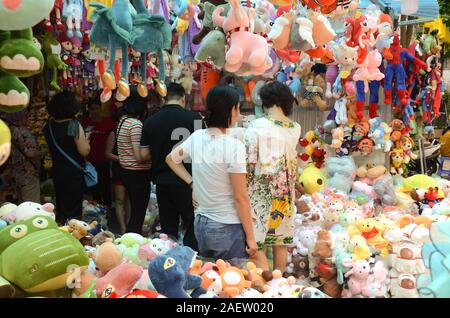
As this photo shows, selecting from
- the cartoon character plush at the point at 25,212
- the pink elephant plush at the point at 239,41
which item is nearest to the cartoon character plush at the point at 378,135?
the pink elephant plush at the point at 239,41

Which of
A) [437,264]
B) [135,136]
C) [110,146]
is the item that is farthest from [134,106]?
[437,264]

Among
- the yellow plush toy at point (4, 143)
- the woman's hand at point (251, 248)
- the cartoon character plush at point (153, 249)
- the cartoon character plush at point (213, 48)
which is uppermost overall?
the cartoon character plush at point (213, 48)

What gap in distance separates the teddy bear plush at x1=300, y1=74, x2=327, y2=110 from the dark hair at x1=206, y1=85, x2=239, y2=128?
262 cm

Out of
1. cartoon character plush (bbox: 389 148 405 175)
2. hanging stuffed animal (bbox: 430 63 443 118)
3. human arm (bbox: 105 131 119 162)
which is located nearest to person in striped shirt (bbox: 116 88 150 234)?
human arm (bbox: 105 131 119 162)

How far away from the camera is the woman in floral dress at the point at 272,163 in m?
2.81

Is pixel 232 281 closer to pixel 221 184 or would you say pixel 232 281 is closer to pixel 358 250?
pixel 221 184

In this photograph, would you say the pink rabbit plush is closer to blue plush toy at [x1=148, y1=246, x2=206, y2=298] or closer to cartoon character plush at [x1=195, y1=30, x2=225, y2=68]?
cartoon character plush at [x1=195, y1=30, x2=225, y2=68]

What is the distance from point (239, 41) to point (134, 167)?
4.16 feet

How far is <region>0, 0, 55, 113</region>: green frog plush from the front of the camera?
178 cm

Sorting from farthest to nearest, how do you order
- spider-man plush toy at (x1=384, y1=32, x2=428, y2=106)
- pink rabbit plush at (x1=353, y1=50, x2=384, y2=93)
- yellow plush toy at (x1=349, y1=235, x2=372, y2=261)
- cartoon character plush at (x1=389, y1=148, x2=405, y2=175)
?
→ cartoon character plush at (x1=389, y1=148, x2=405, y2=175), spider-man plush toy at (x1=384, y1=32, x2=428, y2=106), pink rabbit plush at (x1=353, y1=50, x2=384, y2=93), yellow plush toy at (x1=349, y1=235, x2=372, y2=261)

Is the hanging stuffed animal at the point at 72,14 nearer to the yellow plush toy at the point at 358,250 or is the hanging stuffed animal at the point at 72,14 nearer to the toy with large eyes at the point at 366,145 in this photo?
the yellow plush toy at the point at 358,250

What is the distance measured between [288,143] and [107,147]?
7.55 feet
